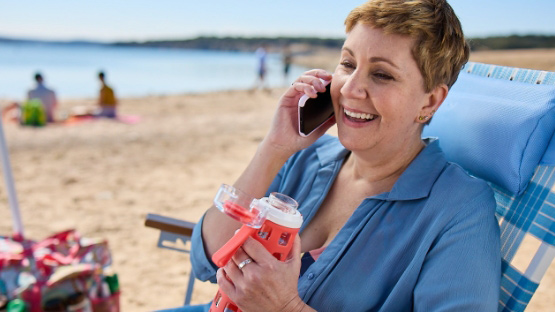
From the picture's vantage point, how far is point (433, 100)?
5.00 ft

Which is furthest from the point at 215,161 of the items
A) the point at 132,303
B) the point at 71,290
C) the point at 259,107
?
the point at 259,107

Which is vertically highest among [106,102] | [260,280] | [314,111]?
[314,111]

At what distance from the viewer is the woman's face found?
1.41 metres

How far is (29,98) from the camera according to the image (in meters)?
10.0

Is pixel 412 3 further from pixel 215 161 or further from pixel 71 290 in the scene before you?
pixel 215 161

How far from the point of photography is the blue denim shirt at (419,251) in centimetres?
120

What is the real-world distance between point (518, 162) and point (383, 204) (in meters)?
0.50

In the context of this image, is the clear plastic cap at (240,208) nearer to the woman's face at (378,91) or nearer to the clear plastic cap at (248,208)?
the clear plastic cap at (248,208)

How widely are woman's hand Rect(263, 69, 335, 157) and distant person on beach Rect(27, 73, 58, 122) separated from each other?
9907 millimetres

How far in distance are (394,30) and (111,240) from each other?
372 centimetres

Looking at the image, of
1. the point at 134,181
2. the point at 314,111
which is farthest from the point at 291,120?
the point at 134,181

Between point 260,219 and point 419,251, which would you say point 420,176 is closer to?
point 419,251

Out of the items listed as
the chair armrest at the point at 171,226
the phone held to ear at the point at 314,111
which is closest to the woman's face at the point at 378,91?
the phone held to ear at the point at 314,111

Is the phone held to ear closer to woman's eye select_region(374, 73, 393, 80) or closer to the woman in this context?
the woman
